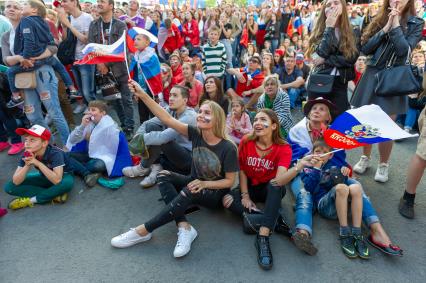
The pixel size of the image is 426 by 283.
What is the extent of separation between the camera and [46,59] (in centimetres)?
400

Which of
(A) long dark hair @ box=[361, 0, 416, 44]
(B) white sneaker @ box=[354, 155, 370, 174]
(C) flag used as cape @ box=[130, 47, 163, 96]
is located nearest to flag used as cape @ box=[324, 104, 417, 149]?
(A) long dark hair @ box=[361, 0, 416, 44]

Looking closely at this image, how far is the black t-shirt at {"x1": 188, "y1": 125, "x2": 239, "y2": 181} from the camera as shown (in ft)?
9.20

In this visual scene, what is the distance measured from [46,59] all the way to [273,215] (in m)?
3.39

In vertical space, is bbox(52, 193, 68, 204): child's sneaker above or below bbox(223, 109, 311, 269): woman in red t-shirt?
below

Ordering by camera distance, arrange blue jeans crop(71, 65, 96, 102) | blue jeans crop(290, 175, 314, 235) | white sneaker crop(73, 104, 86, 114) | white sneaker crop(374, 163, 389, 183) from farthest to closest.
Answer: white sneaker crop(73, 104, 86, 114) < blue jeans crop(71, 65, 96, 102) < white sneaker crop(374, 163, 389, 183) < blue jeans crop(290, 175, 314, 235)

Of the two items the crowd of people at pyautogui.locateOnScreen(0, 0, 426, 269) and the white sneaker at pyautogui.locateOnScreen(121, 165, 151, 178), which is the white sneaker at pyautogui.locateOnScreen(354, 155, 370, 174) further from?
the white sneaker at pyautogui.locateOnScreen(121, 165, 151, 178)

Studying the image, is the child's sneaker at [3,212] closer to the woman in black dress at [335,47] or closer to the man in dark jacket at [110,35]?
the man in dark jacket at [110,35]

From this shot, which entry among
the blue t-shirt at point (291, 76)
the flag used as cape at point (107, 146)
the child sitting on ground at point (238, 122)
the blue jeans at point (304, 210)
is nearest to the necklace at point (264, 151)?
the blue jeans at point (304, 210)

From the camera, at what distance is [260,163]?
2998mm

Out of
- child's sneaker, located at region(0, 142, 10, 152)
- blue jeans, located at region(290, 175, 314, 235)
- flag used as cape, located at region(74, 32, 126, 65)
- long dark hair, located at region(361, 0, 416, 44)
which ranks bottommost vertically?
child's sneaker, located at region(0, 142, 10, 152)

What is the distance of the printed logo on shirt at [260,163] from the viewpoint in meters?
2.97

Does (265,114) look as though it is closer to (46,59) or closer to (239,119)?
(239,119)

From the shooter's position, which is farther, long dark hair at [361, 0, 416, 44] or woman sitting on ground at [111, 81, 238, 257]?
long dark hair at [361, 0, 416, 44]

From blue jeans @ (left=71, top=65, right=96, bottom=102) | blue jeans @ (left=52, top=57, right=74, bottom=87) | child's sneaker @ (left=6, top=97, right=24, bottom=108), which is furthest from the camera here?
blue jeans @ (left=71, top=65, right=96, bottom=102)
